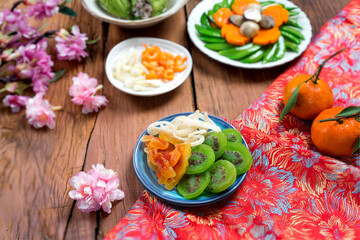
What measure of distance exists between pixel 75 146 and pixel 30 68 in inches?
18.8

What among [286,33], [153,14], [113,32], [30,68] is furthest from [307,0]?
[30,68]

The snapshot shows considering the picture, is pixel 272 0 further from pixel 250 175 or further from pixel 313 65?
pixel 250 175

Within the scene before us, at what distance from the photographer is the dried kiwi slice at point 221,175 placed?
3.54 ft

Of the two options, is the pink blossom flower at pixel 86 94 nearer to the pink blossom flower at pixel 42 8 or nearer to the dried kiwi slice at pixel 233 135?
the pink blossom flower at pixel 42 8

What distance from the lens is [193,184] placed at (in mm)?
1098

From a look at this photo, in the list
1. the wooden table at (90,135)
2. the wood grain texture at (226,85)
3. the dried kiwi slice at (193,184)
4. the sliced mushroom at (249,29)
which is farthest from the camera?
the sliced mushroom at (249,29)

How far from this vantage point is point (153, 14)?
179 cm

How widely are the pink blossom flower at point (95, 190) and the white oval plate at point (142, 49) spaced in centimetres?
44

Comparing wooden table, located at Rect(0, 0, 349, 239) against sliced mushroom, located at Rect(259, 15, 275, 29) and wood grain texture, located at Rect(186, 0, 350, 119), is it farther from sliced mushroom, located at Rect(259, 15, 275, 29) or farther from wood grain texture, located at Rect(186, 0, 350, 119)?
sliced mushroom, located at Rect(259, 15, 275, 29)

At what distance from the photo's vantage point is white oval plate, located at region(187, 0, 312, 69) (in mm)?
1615

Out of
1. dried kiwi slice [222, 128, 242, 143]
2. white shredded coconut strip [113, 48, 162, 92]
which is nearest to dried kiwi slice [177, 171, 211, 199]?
dried kiwi slice [222, 128, 242, 143]

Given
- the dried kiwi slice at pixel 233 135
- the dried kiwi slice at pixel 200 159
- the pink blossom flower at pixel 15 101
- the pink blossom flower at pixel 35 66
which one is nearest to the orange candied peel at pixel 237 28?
the dried kiwi slice at pixel 233 135

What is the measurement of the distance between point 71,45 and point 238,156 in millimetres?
1054

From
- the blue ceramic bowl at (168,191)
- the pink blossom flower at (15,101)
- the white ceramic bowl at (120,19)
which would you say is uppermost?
the white ceramic bowl at (120,19)
